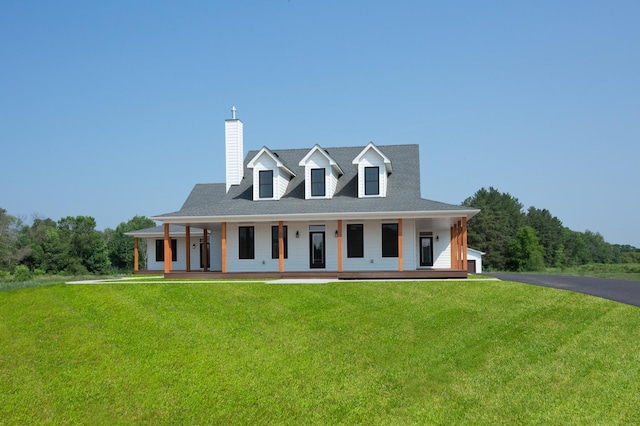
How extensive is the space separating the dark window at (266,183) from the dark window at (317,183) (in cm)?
203

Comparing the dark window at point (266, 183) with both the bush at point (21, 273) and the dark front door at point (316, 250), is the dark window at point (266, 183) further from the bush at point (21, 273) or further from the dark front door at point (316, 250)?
the bush at point (21, 273)

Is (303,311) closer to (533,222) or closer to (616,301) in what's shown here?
(616,301)

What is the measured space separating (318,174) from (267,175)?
248 cm

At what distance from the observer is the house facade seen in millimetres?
23875

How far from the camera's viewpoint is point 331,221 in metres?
25.6

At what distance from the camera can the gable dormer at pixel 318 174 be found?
26531 mm

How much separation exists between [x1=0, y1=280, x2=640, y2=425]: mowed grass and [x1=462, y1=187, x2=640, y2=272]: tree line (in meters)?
58.9

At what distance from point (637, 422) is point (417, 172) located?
68.1 ft

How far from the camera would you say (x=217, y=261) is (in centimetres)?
2980

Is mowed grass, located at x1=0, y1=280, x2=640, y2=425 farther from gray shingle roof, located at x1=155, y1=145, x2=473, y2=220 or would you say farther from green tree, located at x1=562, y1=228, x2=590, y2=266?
green tree, located at x1=562, y1=228, x2=590, y2=266

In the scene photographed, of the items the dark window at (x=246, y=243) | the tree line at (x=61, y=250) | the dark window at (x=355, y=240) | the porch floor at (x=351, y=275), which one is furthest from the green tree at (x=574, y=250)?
the dark window at (x=246, y=243)

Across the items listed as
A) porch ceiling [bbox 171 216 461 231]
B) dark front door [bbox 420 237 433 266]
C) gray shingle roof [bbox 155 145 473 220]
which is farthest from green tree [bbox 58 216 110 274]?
dark front door [bbox 420 237 433 266]

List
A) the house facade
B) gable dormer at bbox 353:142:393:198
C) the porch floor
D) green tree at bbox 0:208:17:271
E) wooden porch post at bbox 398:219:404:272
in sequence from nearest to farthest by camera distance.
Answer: the porch floor
wooden porch post at bbox 398:219:404:272
the house facade
gable dormer at bbox 353:142:393:198
green tree at bbox 0:208:17:271

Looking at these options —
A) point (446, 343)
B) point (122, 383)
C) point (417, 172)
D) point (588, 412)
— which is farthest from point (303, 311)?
point (417, 172)
